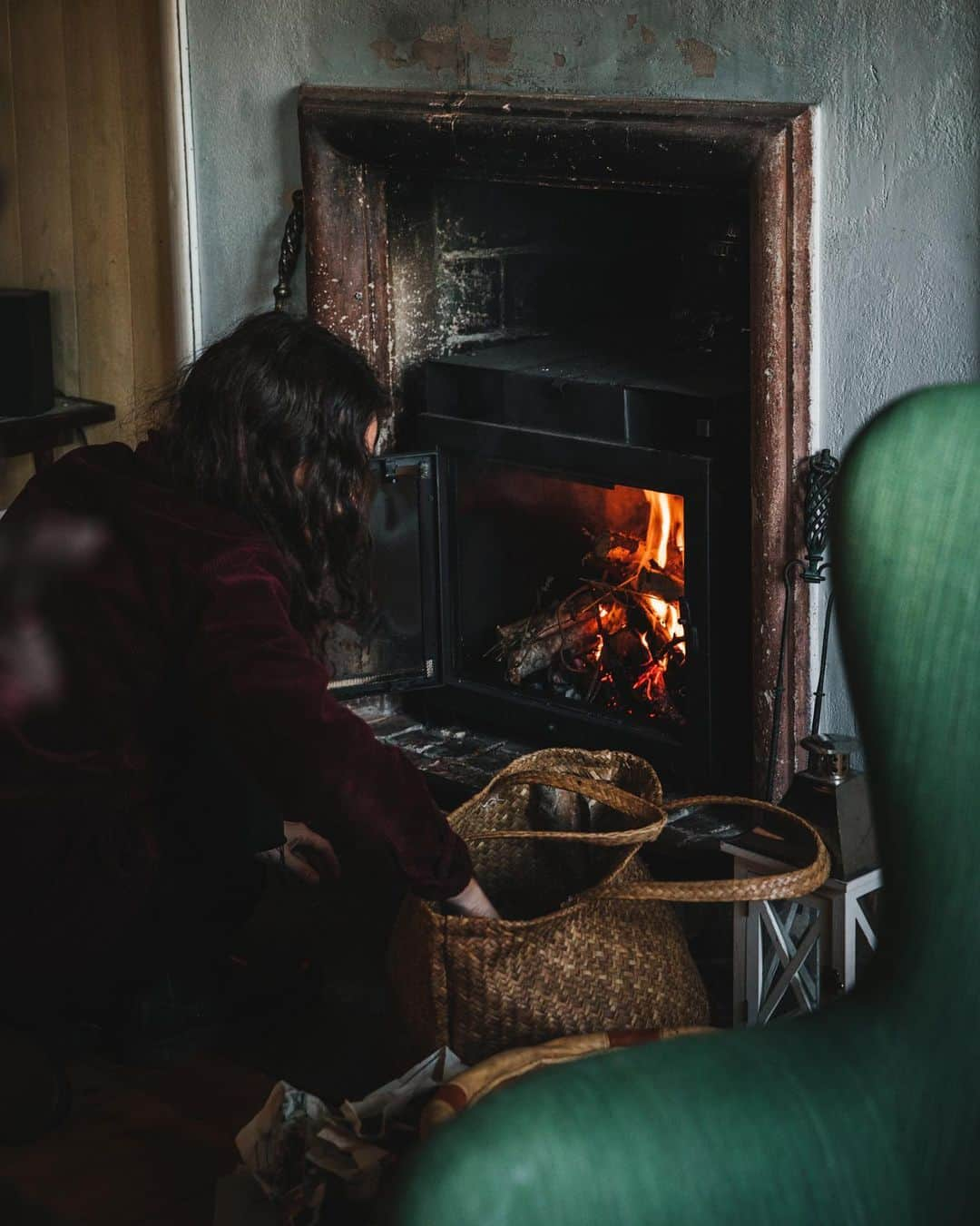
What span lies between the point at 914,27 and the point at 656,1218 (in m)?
1.61

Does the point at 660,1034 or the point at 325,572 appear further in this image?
the point at 325,572

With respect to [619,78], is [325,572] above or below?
below

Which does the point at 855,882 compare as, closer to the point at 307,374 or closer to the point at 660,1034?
the point at 660,1034

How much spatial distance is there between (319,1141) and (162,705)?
56 cm

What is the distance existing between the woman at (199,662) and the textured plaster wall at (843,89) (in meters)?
0.68

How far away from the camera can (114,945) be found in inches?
79.7

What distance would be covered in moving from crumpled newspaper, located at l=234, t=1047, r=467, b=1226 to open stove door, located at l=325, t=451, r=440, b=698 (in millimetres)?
1160

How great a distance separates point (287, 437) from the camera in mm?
1923

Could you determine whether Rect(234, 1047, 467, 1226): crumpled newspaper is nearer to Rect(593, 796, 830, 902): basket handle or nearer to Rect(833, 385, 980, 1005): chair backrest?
Rect(593, 796, 830, 902): basket handle

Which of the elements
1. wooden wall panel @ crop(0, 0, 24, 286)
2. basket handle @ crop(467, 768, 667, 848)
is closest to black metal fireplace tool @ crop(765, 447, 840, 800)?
basket handle @ crop(467, 768, 667, 848)

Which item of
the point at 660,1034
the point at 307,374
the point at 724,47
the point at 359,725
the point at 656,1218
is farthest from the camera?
the point at 724,47

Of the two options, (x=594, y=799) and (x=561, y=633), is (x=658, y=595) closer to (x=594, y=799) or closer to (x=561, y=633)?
(x=561, y=633)

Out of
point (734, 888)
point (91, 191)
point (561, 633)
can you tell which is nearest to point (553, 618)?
point (561, 633)

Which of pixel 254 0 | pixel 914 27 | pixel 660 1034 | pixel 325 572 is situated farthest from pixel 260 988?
pixel 254 0
